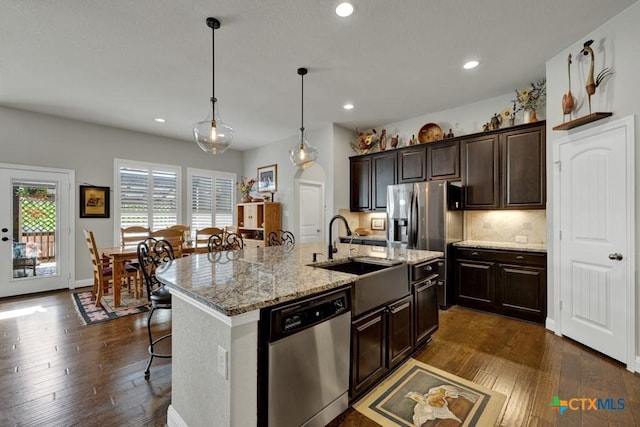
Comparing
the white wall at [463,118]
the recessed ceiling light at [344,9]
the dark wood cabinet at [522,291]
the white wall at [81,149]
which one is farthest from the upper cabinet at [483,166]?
the white wall at [81,149]

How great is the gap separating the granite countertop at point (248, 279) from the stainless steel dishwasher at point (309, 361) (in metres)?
0.08

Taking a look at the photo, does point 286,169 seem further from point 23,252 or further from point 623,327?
point 623,327

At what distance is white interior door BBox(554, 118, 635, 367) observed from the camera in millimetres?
2404

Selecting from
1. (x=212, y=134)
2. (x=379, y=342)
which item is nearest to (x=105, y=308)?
(x=212, y=134)

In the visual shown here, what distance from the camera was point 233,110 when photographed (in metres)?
4.49

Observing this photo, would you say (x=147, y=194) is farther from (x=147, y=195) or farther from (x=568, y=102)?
(x=568, y=102)

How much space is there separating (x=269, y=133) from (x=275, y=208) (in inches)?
62.1

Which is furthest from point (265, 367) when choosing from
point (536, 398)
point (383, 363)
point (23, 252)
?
point (23, 252)

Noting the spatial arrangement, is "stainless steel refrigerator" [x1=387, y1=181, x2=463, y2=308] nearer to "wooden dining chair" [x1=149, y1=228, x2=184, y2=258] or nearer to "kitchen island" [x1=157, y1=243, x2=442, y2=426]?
"kitchen island" [x1=157, y1=243, x2=442, y2=426]

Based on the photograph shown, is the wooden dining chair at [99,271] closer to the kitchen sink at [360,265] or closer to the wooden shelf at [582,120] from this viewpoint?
the kitchen sink at [360,265]

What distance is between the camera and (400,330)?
228 centimetres

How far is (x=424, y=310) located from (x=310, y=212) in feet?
13.0

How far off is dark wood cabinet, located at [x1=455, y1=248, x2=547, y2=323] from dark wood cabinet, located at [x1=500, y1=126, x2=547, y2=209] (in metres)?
0.69

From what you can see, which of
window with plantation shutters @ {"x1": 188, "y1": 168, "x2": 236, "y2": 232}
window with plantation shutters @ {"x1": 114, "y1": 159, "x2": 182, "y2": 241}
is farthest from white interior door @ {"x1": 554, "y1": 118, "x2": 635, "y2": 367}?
window with plantation shutters @ {"x1": 114, "y1": 159, "x2": 182, "y2": 241}
